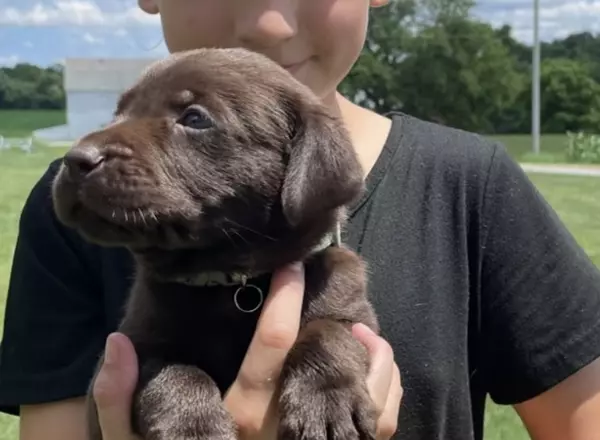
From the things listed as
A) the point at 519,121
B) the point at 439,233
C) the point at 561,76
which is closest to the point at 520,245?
the point at 439,233

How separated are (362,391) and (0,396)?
86 centimetres

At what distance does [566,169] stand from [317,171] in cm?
1779

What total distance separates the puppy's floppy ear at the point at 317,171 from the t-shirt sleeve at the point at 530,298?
0.42 metres

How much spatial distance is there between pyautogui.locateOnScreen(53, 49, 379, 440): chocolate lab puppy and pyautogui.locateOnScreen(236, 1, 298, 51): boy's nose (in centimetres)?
15

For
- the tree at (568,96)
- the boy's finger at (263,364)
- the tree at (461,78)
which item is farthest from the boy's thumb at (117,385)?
the tree at (568,96)

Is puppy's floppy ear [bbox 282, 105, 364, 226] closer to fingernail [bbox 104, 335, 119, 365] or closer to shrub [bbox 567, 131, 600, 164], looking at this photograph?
fingernail [bbox 104, 335, 119, 365]

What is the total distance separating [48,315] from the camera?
200 cm

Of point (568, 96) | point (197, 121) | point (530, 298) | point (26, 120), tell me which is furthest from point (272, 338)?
point (568, 96)

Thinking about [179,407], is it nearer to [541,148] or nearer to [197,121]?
[197,121]

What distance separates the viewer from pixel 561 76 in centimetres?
3216

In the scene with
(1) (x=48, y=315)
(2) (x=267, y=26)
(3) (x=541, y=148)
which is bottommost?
(3) (x=541, y=148)

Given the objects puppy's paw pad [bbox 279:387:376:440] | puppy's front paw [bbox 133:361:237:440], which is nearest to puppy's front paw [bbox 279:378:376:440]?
puppy's paw pad [bbox 279:387:376:440]

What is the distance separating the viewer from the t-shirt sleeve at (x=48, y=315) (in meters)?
1.97

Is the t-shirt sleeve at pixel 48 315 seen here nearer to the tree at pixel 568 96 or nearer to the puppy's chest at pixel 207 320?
the puppy's chest at pixel 207 320
